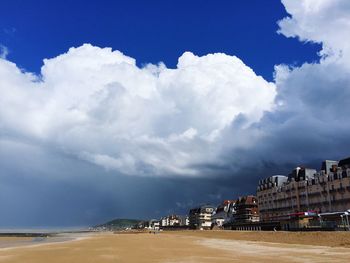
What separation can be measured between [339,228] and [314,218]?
33139 mm

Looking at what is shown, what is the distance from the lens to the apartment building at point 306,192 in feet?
347

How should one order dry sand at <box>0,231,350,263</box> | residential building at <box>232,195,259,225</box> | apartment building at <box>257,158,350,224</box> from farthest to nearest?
residential building at <box>232,195,259,225</box>, apartment building at <box>257,158,350,224</box>, dry sand at <box>0,231,350,263</box>

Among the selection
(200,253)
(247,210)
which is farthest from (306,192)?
(200,253)

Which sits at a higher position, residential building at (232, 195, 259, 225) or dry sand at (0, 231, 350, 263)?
residential building at (232, 195, 259, 225)

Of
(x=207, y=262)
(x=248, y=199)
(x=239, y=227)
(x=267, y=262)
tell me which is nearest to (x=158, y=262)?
(x=207, y=262)

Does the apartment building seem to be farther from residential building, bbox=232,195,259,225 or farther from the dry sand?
the dry sand

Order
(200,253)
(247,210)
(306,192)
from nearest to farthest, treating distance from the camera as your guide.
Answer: (200,253) → (306,192) → (247,210)

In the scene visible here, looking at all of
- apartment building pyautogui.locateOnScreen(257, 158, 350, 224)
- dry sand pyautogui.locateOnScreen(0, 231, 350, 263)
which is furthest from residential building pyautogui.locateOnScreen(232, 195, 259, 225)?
dry sand pyautogui.locateOnScreen(0, 231, 350, 263)

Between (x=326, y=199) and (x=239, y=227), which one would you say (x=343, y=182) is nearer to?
(x=326, y=199)

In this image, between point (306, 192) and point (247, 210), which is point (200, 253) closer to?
point (306, 192)

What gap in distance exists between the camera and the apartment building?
347 feet

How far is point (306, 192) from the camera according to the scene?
121 metres

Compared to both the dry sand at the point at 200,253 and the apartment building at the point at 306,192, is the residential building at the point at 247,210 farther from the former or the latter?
the dry sand at the point at 200,253

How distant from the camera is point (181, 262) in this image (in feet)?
88.3
